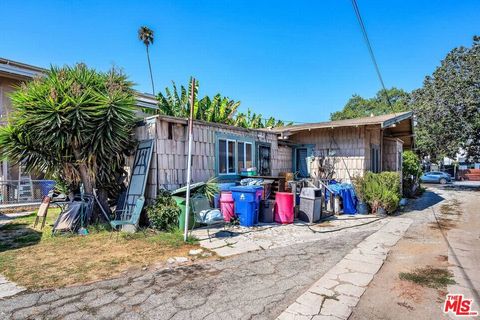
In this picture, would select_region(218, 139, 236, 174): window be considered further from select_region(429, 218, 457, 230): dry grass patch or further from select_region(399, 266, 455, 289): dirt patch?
select_region(399, 266, 455, 289): dirt patch

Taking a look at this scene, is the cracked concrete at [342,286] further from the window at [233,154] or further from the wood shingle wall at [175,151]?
the window at [233,154]

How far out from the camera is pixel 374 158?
44.5 feet

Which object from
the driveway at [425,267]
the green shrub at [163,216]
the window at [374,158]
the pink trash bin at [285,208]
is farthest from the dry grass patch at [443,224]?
the green shrub at [163,216]

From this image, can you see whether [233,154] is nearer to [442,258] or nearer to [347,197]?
[347,197]

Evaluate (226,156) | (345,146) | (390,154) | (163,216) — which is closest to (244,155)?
(226,156)

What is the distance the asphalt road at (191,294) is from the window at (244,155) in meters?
6.07

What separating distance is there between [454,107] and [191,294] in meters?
25.6

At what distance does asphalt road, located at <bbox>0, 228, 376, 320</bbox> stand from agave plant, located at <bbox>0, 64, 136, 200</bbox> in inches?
183

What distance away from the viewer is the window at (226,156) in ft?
34.3

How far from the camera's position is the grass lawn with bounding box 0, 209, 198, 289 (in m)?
4.66

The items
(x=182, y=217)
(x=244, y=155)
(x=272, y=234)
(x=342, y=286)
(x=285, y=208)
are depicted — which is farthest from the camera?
(x=244, y=155)

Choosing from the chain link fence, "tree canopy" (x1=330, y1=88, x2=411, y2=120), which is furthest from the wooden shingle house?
"tree canopy" (x1=330, y1=88, x2=411, y2=120)

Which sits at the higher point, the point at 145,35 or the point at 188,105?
the point at 145,35

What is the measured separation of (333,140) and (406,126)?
541 centimetres
